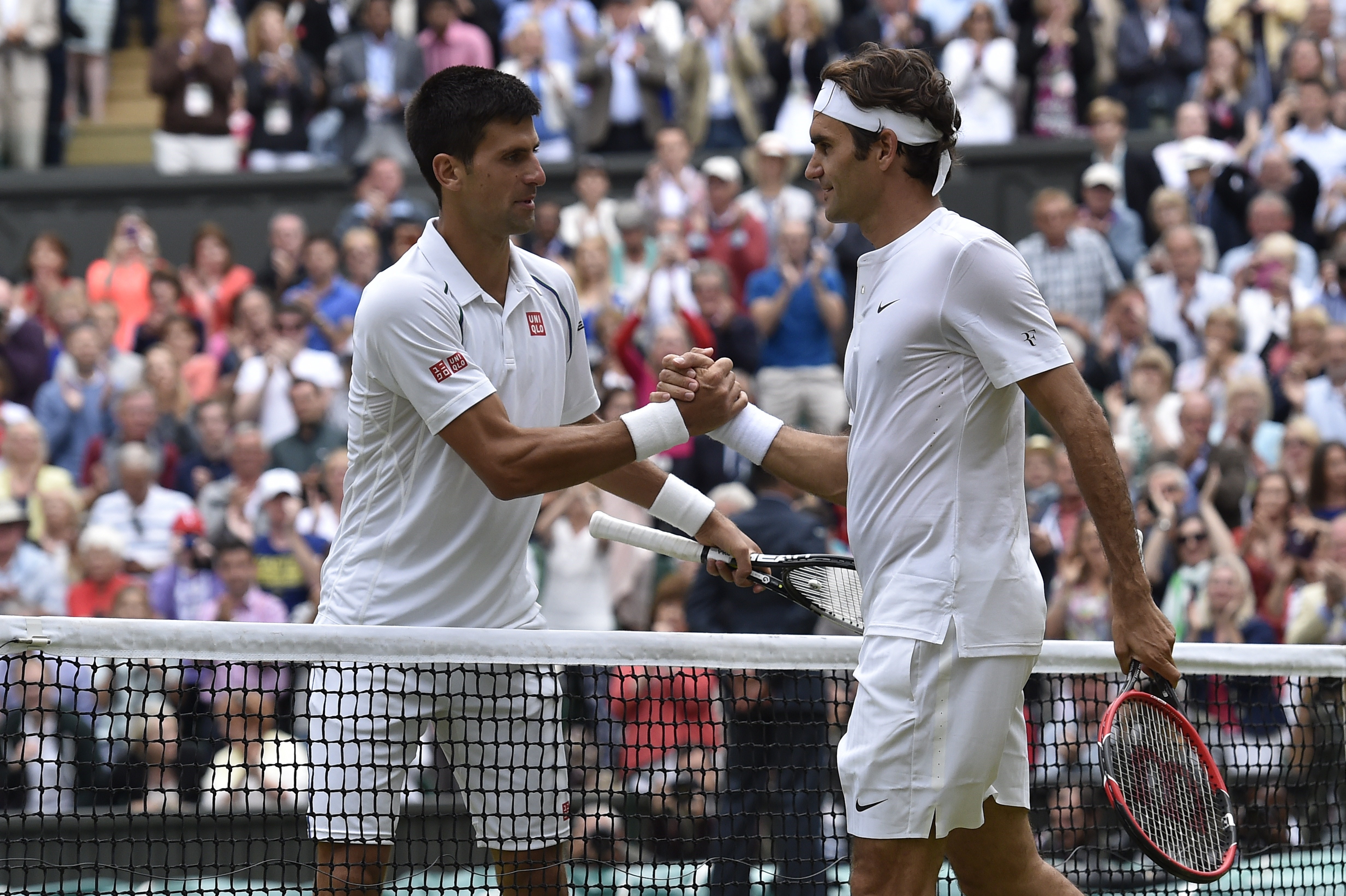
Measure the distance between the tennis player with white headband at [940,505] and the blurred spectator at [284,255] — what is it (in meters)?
8.17

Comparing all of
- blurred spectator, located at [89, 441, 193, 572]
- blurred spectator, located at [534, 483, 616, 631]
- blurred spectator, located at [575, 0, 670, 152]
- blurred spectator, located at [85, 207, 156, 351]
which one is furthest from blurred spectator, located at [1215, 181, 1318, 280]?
blurred spectator, located at [85, 207, 156, 351]

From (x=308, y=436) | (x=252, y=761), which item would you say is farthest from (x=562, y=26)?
(x=252, y=761)

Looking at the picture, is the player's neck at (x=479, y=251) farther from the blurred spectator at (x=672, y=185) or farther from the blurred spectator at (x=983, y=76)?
the blurred spectator at (x=983, y=76)

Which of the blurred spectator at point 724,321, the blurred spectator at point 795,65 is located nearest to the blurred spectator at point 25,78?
the blurred spectator at point 795,65

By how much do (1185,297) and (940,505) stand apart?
748 centimetres

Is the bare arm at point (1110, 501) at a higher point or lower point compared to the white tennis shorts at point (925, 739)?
higher

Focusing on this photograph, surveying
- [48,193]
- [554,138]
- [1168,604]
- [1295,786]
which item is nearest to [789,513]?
[1168,604]

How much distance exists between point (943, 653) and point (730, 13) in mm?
10396

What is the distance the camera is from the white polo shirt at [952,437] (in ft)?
12.0

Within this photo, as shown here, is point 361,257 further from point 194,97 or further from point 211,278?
point 194,97

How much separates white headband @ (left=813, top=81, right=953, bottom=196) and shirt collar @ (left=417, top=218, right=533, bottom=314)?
883 mm

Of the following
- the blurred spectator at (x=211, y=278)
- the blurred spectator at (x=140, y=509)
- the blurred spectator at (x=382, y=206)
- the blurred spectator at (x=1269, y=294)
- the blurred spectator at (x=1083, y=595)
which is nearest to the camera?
the blurred spectator at (x=1083, y=595)

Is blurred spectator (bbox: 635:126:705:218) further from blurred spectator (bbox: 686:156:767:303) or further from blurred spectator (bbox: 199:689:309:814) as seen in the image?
blurred spectator (bbox: 199:689:309:814)

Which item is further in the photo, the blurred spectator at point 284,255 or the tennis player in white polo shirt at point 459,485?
the blurred spectator at point 284,255
